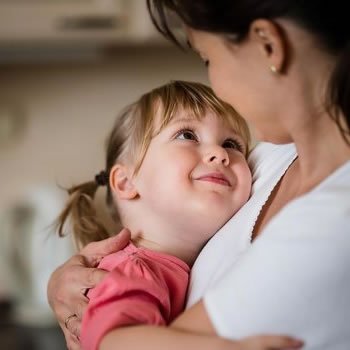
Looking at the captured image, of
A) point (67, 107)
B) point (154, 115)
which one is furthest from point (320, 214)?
point (67, 107)

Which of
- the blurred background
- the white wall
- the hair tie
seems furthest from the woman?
the white wall

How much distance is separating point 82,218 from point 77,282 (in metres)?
0.31

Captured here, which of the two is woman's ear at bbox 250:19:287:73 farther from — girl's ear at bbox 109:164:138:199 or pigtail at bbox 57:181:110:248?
pigtail at bbox 57:181:110:248

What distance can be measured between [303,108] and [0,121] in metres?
1.87

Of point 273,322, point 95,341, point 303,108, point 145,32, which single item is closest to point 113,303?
point 95,341

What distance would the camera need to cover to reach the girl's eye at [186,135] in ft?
3.70

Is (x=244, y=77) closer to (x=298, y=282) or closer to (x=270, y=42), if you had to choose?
(x=270, y=42)

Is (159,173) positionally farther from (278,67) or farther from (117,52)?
(117,52)

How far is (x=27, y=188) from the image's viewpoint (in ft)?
8.32

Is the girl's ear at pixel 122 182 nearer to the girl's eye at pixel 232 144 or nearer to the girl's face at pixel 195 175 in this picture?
the girl's face at pixel 195 175

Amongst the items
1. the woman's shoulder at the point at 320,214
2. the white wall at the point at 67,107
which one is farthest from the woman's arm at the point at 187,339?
the white wall at the point at 67,107

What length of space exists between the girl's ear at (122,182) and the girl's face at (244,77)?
1.09 feet

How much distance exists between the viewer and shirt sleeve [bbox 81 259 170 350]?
85 cm

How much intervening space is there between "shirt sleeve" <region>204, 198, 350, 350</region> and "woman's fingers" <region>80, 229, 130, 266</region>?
1.15ft
